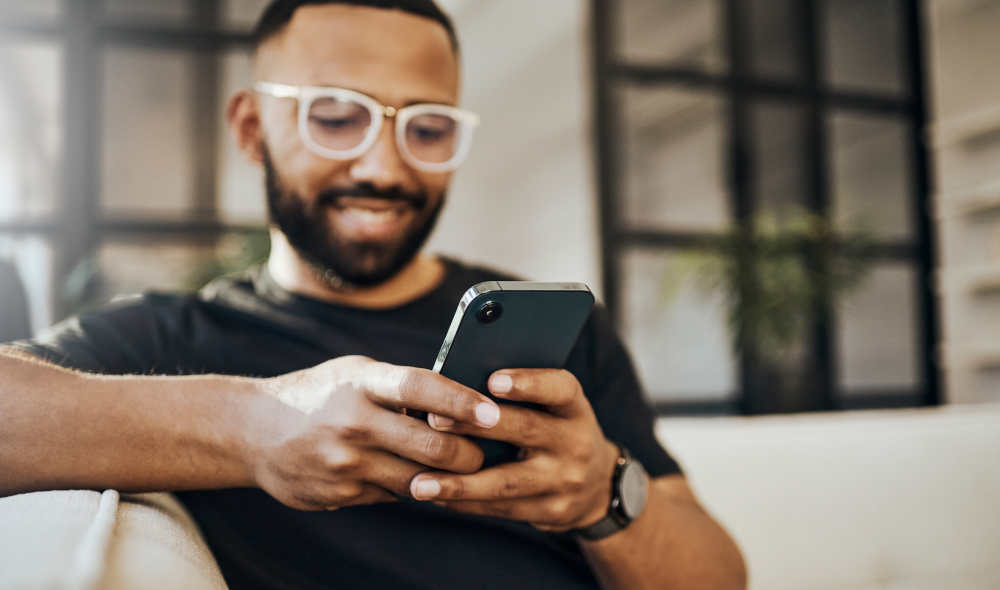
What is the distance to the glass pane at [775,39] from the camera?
5082 mm

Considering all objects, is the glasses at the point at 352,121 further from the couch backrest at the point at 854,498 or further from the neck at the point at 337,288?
the couch backrest at the point at 854,498

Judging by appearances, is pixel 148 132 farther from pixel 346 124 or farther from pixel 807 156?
pixel 807 156

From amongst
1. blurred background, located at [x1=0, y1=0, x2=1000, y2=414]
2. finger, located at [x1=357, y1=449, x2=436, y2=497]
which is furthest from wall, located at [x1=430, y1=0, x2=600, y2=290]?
finger, located at [x1=357, y1=449, x2=436, y2=497]

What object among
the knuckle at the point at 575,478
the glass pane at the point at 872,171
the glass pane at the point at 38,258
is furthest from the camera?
the glass pane at the point at 872,171

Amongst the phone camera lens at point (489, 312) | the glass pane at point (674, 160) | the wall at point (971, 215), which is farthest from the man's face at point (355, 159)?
the wall at point (971, 215)

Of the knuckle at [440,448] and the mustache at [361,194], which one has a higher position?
the mustache at [361,194]

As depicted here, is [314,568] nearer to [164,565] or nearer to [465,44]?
[164,565]

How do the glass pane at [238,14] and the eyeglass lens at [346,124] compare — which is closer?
the eyeglass lens at [346,124]

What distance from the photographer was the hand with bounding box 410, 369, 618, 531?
25.2 inches

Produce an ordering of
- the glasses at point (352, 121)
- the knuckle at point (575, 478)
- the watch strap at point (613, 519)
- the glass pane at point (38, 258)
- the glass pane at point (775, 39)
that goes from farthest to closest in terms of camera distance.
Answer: the glass pane at point (775, 39)
the glass pane at point (38, 258)
the glasses at point (352, 121)
the watch strap at point (613, 519)
the knuckle at point (575, 478)

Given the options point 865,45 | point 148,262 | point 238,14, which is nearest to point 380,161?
point 148,262

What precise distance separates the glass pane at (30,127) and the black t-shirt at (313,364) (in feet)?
12.6

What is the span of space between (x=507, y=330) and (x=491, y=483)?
14 cm

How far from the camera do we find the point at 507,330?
2.09ft
